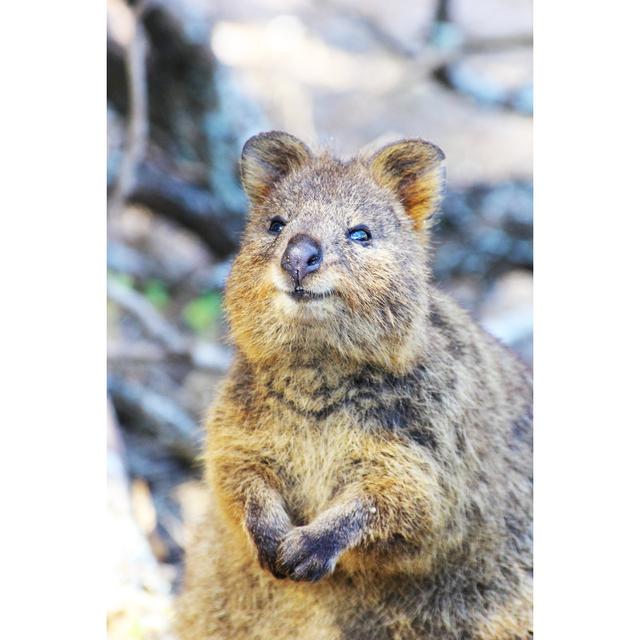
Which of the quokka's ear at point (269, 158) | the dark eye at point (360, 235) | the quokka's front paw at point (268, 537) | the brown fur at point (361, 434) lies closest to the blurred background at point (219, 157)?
the quokka's ear at point (269, 158)

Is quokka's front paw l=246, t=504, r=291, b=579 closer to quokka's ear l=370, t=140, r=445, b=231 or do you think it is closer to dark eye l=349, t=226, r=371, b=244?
dark eye l=349, t=226, r=371, b=244

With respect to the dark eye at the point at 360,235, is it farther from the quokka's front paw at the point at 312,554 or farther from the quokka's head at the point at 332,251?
the quokka's front paw at the point at 312,554

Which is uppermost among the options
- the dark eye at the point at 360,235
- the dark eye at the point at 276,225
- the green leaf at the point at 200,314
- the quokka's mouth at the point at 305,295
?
the dark eye at the point at 276,225

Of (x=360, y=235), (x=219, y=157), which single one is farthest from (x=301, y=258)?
(x=219, y=157)

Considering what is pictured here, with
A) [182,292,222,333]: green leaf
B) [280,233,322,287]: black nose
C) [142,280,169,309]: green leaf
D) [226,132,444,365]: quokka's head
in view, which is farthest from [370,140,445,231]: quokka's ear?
[142,280,169,309]: green leaf

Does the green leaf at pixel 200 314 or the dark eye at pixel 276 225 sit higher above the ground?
the dark eye at pixel 276 225
